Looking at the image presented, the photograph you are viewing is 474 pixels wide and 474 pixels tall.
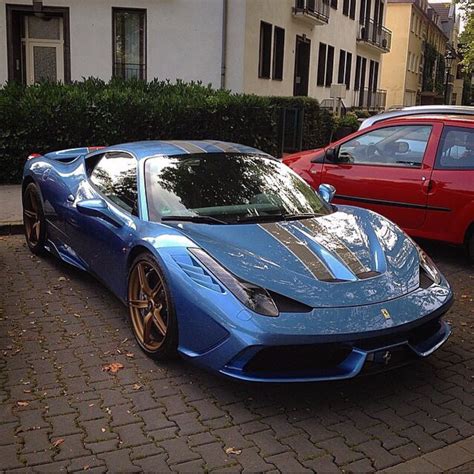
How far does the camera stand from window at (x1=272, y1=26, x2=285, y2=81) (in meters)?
21.2

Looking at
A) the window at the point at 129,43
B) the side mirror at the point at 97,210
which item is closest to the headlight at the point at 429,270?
the side mirror at the point at 97,210

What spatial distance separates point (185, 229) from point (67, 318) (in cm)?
142

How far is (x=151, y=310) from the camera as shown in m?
4.02

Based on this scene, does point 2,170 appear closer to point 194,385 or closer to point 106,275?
point 106,275

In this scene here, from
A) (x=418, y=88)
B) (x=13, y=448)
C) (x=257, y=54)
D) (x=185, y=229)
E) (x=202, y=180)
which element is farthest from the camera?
(x=418, y=88)

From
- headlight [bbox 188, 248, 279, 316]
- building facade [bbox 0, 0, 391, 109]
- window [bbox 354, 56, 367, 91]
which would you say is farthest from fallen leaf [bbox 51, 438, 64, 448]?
window [bbox 354, 56, 367, 91]

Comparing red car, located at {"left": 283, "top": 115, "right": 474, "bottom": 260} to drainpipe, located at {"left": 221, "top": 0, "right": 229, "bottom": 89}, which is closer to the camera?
red car, located at {"left": 283, "top": 115, "right": 474, "bottom": 260}

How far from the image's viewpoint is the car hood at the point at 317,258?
3490 mm

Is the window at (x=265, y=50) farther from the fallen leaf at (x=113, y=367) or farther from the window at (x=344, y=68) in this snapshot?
the fallen leaf at (x=113, y=367)

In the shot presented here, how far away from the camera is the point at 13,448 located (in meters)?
3.02

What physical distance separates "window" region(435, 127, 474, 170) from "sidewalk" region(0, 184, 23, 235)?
16.9 feet

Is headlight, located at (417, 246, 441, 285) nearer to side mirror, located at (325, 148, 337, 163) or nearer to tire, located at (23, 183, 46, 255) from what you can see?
side mirror, located at (325, 148, 337, 163)

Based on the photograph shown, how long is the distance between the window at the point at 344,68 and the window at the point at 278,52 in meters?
8.87

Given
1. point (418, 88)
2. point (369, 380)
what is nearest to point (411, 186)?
point (369, 380)
